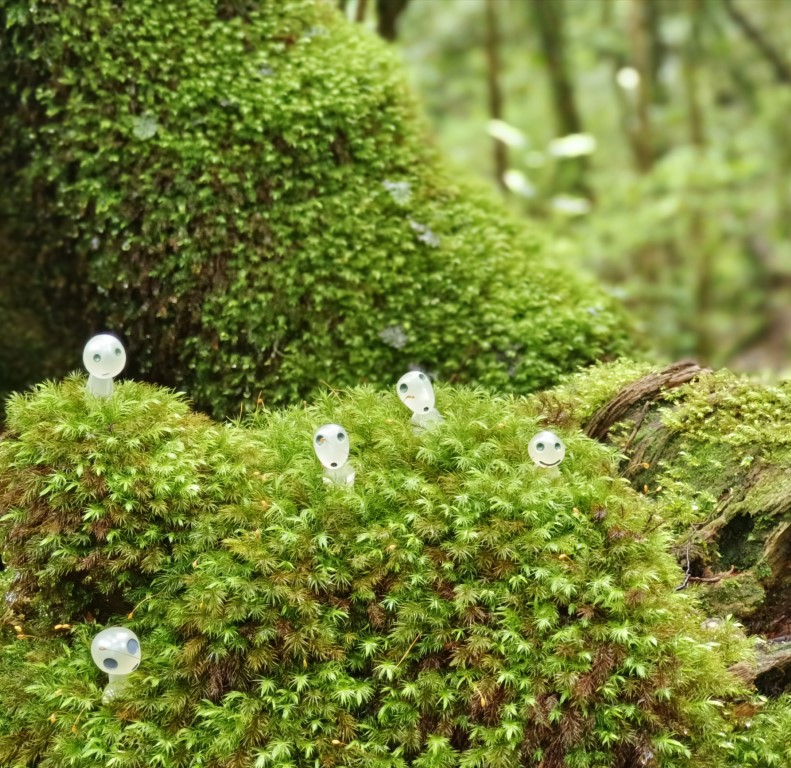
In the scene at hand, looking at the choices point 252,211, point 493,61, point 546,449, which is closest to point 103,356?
point 252,211

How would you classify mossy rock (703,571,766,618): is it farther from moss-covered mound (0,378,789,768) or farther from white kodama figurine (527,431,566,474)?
white kodama figurine (527,431,566,474)

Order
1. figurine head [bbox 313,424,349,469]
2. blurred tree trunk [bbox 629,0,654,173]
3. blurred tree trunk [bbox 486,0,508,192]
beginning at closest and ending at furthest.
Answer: figurine head [bbox 313,424,349,469], blurred tree trunk [bbox 486,0,508,192], blurred tree trunk [bbox 629,0,654,173]

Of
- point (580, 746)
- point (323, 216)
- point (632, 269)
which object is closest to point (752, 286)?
point (632, 269)

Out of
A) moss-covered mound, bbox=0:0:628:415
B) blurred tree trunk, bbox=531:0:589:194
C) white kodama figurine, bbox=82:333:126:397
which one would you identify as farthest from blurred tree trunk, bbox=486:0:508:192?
white kodama figurine, bbox=82:333:126:397

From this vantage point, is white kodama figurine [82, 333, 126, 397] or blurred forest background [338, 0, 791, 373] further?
blurred forest background [338, 0, 791, 373]

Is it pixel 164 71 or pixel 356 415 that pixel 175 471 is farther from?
pixel 164 71

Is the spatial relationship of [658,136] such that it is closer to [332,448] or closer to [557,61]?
[557,61]

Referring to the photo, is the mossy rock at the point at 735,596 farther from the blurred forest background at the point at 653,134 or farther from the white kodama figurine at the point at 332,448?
the blurred forest background at the point at 653,134
